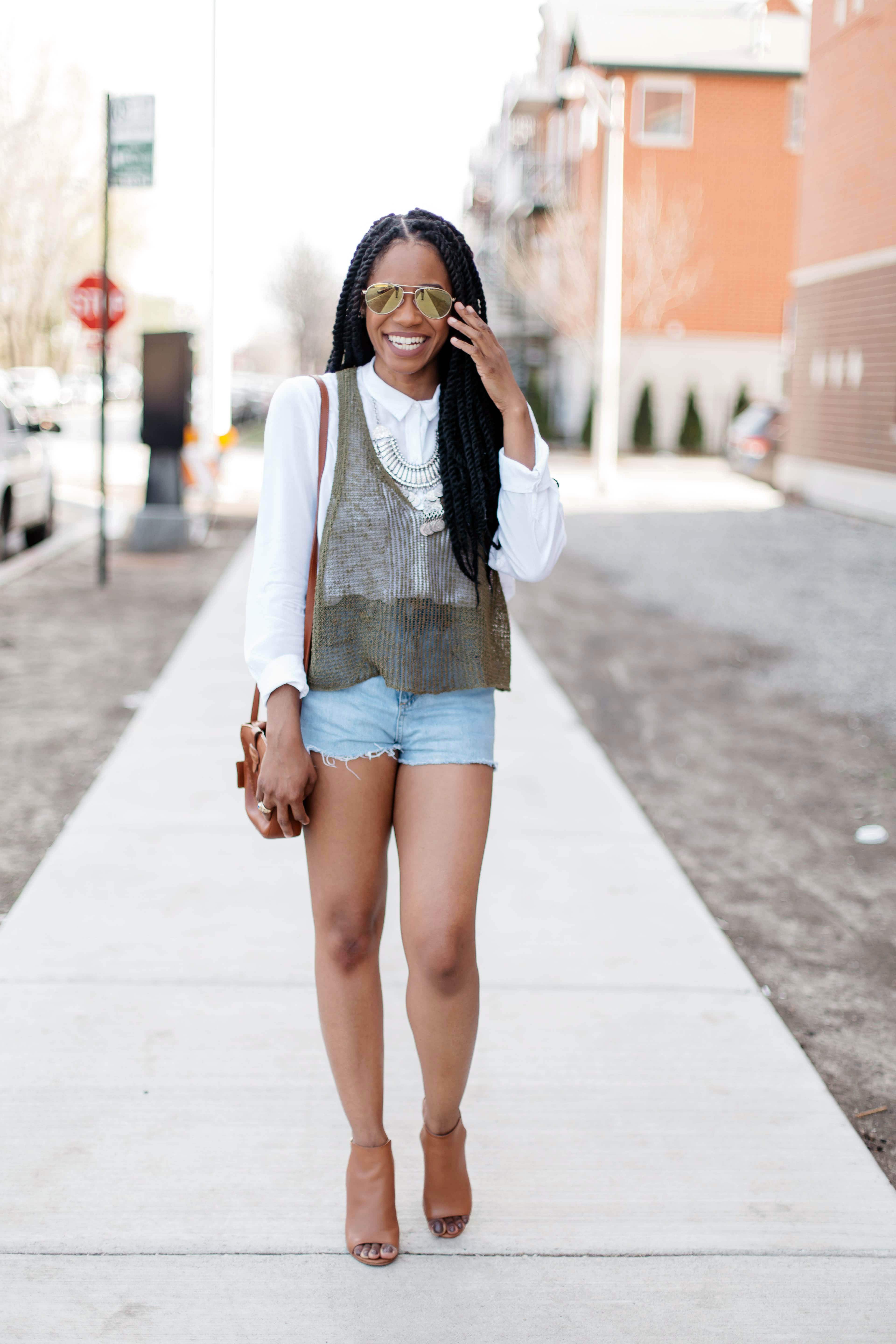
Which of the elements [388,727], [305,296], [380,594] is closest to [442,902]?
[388,727]

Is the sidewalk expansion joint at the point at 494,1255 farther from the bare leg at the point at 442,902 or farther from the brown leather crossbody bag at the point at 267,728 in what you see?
the brown leather crossbody bag at the point at 267,728

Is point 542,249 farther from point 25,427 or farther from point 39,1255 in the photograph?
point 39,1255

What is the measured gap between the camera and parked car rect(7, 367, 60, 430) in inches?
479

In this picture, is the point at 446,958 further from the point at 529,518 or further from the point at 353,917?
the point at 529,518

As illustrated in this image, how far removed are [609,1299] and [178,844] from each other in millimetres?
2793

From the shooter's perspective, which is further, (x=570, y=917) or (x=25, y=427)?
(x=25, y=427)

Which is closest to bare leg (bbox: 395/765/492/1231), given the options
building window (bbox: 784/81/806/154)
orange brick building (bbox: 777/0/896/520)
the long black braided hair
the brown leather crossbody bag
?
the brown leather crossbody bag

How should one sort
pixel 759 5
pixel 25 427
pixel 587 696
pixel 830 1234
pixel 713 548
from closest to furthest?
pixel 830 1234
pixel 587 696
pixel 25 427
pixel 713 548
pixel 759 5

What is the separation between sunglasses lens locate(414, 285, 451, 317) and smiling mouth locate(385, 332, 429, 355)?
0.05 metres

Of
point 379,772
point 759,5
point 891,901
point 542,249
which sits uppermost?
point 759,5

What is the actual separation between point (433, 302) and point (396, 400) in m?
0.20

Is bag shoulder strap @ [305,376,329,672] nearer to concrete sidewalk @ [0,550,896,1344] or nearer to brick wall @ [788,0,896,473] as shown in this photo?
concrete sidewalk @ [0,550,896,1344]

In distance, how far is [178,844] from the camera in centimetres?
495

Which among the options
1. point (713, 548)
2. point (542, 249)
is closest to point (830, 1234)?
point (713, 548)
